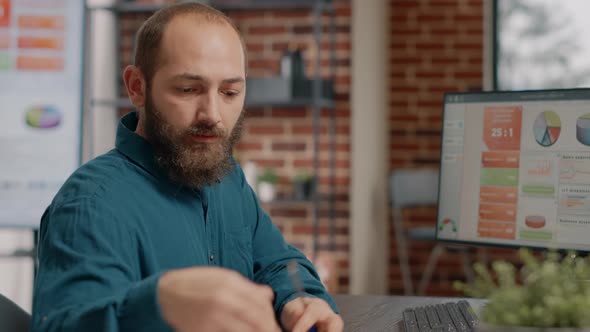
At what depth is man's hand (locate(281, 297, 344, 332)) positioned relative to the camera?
50.3 inches

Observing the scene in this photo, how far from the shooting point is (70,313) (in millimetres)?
1014

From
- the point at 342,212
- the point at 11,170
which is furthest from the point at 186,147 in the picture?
the point at 342,212

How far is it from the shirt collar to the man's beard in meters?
0.01

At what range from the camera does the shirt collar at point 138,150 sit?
1.38m

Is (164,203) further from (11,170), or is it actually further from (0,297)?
(11,170)

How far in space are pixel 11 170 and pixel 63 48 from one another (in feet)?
1.40

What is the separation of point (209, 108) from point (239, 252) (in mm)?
349

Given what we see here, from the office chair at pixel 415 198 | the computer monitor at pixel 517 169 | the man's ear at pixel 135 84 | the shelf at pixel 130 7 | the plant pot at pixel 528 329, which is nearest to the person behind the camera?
the plant pot at pixel 528 329

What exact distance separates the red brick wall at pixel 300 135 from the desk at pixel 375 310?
241 cm

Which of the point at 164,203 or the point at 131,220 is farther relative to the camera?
the point at 164,203

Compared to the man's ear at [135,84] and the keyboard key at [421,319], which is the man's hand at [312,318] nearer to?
the keyboard key at [421,319]

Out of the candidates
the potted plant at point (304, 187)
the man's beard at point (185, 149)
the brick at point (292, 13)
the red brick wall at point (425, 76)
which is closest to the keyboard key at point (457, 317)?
the man's beard at point (185, 149)

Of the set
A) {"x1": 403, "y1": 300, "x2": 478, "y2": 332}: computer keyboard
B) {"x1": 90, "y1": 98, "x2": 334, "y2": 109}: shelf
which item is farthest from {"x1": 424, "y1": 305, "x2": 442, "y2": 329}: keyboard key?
{"x1": 90, "y1": 98, "x2": 334, "y2": 109}: shelf

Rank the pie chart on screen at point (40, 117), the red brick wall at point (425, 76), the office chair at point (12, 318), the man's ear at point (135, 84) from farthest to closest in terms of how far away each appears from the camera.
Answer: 1. the red brick wall at point (425, 76)
2. the pie chart on screen at point (40, 117)
3. the man's ear at point (135, 84)
4. the office chair at point (12, 318)
